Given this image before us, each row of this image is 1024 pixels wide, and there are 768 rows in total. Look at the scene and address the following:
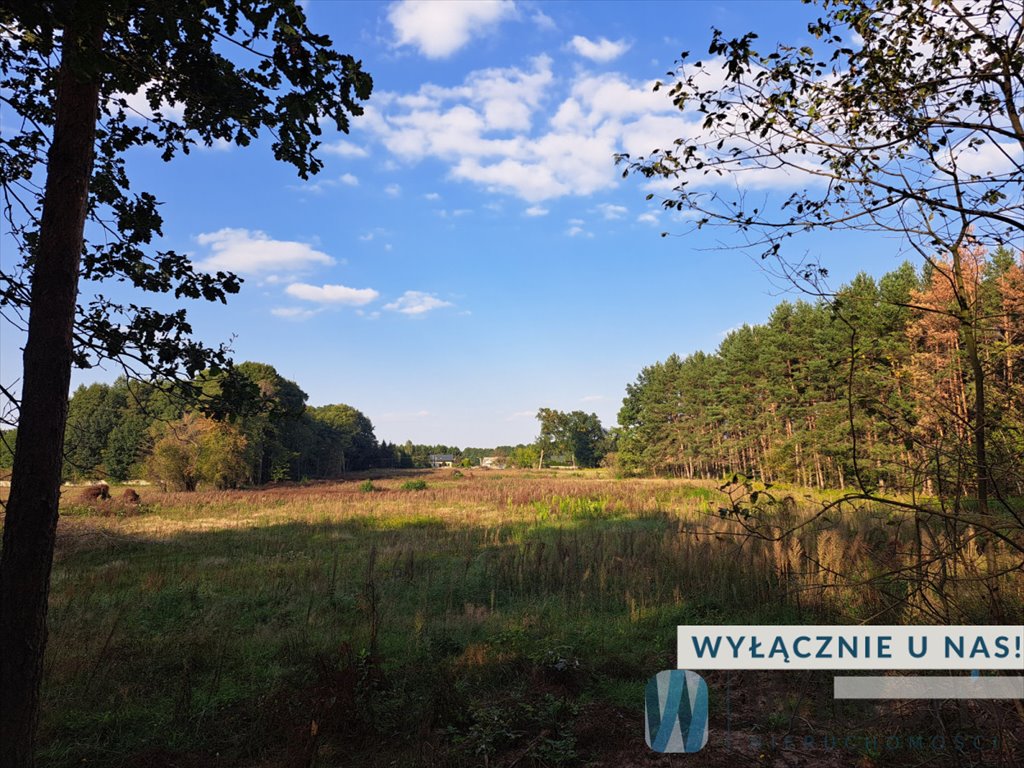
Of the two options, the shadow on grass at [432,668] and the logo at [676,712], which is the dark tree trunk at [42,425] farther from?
the logo at [676,712]

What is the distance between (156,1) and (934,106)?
496 cm

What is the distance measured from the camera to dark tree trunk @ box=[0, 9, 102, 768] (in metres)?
3.54

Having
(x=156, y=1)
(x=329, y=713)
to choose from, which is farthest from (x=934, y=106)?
(x=329, y=713)

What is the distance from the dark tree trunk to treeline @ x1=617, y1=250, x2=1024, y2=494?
5.05 meters

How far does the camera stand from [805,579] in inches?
337

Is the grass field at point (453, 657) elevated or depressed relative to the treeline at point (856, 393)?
depressed

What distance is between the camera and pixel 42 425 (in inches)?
146

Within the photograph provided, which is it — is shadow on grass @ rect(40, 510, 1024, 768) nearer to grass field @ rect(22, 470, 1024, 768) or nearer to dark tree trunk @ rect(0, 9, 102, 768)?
grass field @ rect(22, 470, 1024, 768)

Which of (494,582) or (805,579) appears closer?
(805,579)

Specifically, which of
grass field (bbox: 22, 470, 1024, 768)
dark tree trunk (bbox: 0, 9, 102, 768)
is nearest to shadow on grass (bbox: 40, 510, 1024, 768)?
grass field (bbox: 22, 470, 1024, 768)

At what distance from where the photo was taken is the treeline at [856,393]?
3.48 meters

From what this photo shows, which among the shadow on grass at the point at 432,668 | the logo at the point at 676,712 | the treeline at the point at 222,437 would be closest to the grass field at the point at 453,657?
the shadow on grass at the point at 432,668

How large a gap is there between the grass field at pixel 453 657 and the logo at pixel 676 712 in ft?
0.50

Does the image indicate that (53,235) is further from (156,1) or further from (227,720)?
(227,720)
